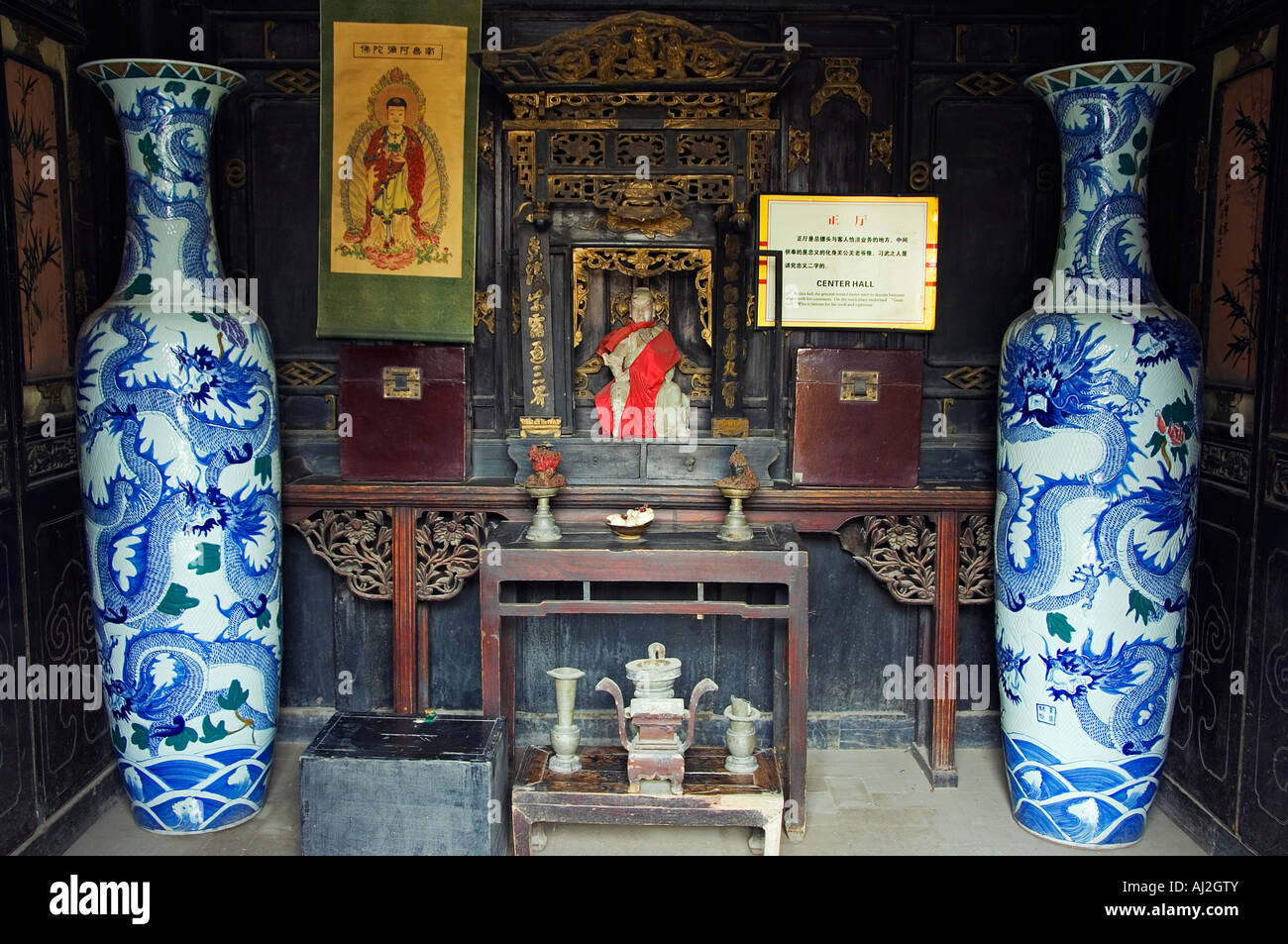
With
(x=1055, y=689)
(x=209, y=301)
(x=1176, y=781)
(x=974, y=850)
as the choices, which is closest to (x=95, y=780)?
(x=209, y=301)

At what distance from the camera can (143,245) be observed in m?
3.30

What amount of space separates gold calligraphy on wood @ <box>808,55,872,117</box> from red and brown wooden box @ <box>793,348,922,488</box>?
859mm

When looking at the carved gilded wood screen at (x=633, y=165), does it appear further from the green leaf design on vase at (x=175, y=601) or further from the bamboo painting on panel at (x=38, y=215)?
the bamboo painting on panel at (x=38, y=215)

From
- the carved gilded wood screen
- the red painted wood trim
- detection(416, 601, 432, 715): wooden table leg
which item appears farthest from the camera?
detection(416, 601, 432, 715): wooden table leg

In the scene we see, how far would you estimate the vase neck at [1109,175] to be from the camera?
3207 mm

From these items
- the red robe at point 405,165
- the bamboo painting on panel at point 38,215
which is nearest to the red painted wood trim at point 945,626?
the red robe at point 405,165

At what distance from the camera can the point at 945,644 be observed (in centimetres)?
381

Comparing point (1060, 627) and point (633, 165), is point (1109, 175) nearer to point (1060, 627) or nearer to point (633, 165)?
point (1060, 627)

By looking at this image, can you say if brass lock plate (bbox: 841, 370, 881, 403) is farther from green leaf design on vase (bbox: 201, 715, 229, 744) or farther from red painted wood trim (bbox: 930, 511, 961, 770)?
green leaf design on vase (bbox: 201, 715, 229, 744)

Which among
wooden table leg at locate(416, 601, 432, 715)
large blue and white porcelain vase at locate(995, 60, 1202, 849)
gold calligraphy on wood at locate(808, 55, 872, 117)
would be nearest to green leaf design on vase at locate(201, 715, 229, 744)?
wooden table leg at locate(416, 601, 432, 715)

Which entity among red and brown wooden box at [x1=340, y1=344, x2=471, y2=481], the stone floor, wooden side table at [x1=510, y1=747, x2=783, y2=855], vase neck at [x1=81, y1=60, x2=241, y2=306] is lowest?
the stone floor

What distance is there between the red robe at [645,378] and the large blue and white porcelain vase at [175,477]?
116cm

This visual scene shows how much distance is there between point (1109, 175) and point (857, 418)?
106 cm

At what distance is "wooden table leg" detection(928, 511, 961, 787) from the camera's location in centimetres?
376
